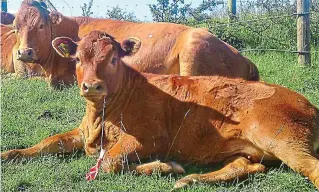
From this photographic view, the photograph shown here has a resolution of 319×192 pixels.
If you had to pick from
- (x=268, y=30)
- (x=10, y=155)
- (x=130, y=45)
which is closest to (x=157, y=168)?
(x=10, y=155)

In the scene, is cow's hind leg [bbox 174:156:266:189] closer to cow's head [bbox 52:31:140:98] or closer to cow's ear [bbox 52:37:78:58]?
cow's head [bbox 52:31:140:98]

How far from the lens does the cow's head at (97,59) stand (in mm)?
5882

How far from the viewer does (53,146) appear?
6.30 metres

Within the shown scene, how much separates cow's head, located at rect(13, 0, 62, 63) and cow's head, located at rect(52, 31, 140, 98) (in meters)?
3.77

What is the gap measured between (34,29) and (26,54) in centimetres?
67

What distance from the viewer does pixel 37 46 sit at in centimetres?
1055

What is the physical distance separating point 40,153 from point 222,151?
6.30 ft

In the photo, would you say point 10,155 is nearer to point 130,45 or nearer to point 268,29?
point 130,45

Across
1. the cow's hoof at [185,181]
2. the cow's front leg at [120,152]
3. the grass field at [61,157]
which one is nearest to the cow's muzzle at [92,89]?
the cow's front leg at [120,152]

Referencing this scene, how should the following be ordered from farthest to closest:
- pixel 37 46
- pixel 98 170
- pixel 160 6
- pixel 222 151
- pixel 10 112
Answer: pixel 160 6 < pixel 37 46 < pixel 10 112 < pixel 222 151 < pixel 98 170

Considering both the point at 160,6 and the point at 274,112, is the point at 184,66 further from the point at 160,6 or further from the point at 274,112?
the point at 160,6

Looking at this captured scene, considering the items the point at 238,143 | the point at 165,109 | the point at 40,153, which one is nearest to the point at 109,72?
the point at 165,109

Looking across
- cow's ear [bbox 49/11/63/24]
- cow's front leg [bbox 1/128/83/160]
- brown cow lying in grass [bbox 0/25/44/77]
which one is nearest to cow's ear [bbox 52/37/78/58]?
cow's front leg [bbox 1/128/83/160]

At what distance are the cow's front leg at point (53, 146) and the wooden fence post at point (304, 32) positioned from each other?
6.40m
